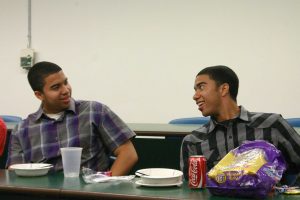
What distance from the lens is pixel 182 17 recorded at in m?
3.57

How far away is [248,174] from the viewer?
1.12m

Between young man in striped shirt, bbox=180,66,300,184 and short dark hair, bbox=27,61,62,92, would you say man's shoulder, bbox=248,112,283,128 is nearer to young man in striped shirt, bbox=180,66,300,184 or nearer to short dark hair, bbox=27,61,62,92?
young man in striped shirt, bbox=180,66,300,184

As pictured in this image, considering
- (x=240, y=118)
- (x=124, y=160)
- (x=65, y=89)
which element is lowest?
(x=124, y=160)

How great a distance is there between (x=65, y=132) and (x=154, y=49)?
186 centimetres

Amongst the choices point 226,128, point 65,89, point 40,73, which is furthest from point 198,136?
point 40,73

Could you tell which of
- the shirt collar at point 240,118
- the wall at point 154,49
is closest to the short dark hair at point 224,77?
the shirt collar at point 240,118

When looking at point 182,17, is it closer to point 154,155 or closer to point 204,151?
point 154,155

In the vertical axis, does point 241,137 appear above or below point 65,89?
below

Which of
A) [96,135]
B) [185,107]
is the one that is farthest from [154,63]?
[96,135]

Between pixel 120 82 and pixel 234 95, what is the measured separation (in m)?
2.04

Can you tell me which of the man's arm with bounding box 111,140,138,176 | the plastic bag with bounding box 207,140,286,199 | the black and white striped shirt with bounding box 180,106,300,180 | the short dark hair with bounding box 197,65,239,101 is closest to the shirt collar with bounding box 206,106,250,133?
the black and white striped shirt with bounding box 180,106,300,180

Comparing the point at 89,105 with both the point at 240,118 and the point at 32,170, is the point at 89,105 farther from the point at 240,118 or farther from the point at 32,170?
the point at 240,118

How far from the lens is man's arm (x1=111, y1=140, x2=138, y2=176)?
6.18ft

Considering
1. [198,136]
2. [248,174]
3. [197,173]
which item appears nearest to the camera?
[248,174]
